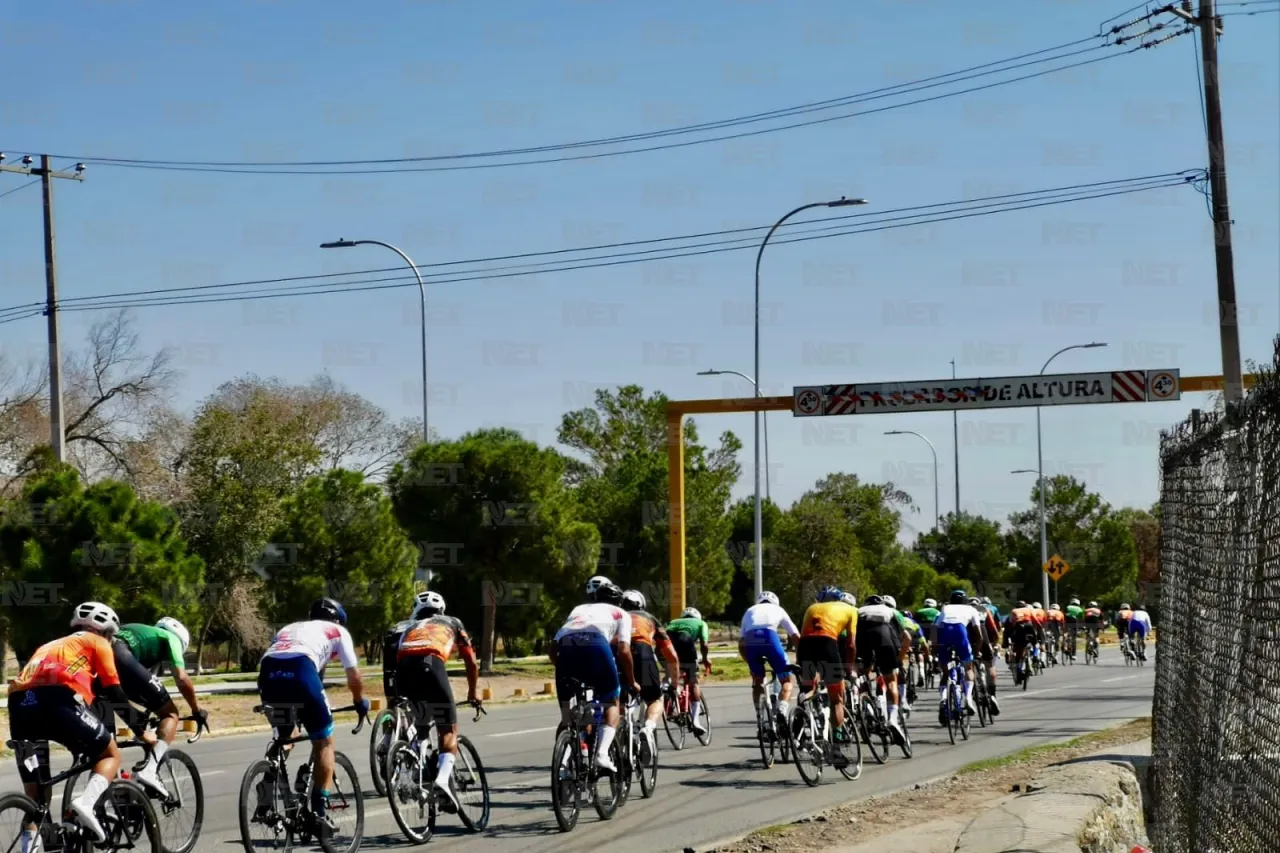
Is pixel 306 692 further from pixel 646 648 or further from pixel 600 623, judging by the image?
pixel 646 648

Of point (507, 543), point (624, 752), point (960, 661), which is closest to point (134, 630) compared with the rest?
point (624, 752)

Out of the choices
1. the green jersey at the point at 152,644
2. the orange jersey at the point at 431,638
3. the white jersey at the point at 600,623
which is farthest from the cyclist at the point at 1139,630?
the green jersey at the point at 152,644

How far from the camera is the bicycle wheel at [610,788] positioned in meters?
12.3

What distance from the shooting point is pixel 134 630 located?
39.5ft

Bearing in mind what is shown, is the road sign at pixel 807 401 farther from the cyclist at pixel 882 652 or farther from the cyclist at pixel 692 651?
the cyclist at pixel 882 652

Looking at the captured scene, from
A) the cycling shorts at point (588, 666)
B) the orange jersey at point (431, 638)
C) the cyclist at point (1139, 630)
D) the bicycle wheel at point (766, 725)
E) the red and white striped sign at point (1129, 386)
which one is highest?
the red and white striped sign at point (1129, 386)

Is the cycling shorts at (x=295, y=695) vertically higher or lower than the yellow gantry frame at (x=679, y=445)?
lower

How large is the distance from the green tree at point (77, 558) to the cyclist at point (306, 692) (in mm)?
17412

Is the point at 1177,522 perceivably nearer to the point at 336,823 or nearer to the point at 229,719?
the point at 336,823

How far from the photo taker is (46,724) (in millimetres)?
9039

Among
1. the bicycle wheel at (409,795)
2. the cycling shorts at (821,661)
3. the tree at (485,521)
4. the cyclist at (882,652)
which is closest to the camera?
the bicycle wheel at (409,795)

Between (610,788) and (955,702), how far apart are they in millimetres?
7687

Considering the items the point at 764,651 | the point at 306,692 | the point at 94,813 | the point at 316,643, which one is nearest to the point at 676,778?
the point at 764,651

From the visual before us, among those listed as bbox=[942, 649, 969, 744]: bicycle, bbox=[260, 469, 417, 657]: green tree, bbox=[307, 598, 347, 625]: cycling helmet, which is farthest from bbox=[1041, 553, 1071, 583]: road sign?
bbox=[307, 598, 347, 625]: cycling helmet
